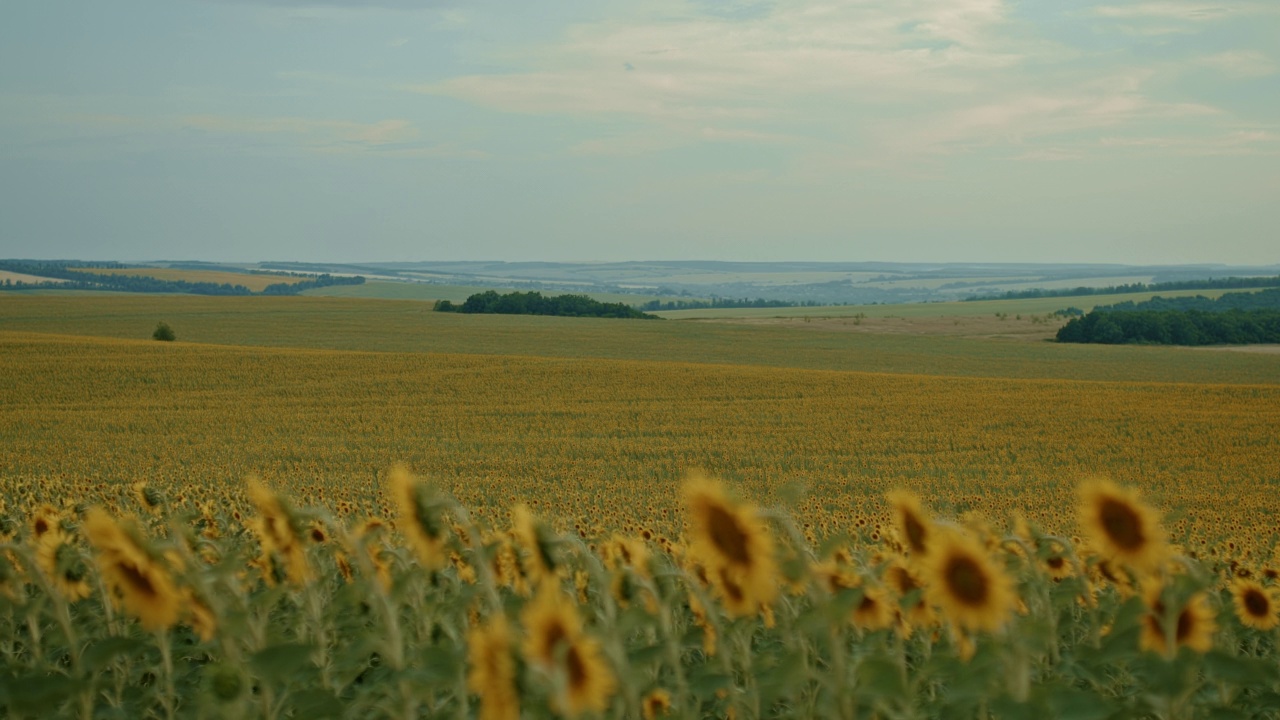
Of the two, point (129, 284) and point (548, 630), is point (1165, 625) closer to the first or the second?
point (548, 630)

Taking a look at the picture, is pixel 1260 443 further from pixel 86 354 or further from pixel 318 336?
pixel 318 336

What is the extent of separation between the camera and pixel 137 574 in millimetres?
2369

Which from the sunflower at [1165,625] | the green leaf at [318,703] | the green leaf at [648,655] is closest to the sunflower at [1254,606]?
the sunflower at [1165,625]

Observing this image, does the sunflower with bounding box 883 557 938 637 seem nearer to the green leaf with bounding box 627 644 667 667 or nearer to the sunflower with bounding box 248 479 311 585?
the green leaf with bounding box 627 644 667 667

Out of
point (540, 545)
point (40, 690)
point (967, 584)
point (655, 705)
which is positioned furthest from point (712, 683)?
point (40, 690)

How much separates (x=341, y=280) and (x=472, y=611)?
16842 centimetres

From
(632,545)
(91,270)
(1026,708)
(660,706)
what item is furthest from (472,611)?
(91,270)

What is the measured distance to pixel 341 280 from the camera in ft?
541

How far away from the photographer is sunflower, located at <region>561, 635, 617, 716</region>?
1.75 metres

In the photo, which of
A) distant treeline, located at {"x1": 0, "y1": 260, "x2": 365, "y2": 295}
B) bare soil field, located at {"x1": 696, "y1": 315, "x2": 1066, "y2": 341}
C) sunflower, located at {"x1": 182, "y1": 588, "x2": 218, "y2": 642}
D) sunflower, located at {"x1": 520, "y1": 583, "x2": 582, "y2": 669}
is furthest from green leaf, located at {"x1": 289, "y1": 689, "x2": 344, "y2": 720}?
distant treeline, located at {"x1": 0, "y1": 260, "x2": 365, "y2": 295}

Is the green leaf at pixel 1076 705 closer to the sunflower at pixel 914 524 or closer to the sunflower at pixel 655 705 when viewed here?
the sunflower at pixel 914 524

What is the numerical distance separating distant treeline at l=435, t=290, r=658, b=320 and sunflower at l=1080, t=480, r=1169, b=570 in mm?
80819

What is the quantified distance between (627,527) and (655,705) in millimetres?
6266

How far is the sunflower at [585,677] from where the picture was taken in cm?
175
